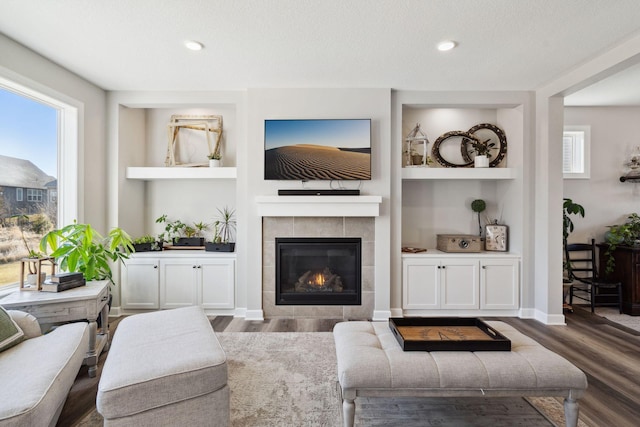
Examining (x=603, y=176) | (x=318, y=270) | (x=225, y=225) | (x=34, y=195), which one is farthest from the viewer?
(x=603, y=176)

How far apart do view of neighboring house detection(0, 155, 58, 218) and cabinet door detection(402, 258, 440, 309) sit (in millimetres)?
3617

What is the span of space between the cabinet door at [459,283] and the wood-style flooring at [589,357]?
457 millimetres

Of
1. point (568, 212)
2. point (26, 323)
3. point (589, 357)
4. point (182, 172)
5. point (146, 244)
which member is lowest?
point (589, 357)

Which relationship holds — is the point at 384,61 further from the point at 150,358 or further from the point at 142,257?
the point at 142,257

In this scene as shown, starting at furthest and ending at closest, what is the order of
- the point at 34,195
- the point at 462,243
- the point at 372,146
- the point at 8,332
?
the point at 462,243, the point at 372,146, the point at 34,195, the point at 8,332

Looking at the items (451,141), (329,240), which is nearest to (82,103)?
(329,240)

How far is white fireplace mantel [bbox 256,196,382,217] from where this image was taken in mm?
3336

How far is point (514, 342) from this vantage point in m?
1.83

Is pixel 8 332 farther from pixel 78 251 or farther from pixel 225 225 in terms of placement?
pixel 225 225

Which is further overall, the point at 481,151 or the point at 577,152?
the point at 577,152

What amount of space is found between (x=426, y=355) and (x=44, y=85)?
3689mm

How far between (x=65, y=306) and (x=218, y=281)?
4.89 feet

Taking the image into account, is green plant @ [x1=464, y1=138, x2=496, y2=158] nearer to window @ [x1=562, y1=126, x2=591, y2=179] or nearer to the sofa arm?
window @ [x1=562, y1=126, x2=591, y2=179]

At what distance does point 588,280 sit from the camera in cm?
385
